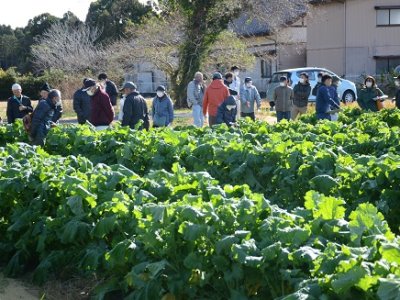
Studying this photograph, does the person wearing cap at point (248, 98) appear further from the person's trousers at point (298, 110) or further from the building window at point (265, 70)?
the building window at point (265, 70)

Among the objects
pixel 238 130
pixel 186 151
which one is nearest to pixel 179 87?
pixel 238 130

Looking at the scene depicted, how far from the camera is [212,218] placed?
13.5 feet

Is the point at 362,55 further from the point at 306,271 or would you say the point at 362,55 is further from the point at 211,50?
the point at 306,271

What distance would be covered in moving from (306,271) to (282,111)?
11954mm

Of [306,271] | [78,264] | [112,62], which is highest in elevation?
[112,62]

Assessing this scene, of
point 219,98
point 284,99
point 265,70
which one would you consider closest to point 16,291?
point 219,98

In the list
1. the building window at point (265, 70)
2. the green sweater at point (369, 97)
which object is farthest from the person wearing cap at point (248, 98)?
the building window at point (265, 70)

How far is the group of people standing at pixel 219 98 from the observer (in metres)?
12.2

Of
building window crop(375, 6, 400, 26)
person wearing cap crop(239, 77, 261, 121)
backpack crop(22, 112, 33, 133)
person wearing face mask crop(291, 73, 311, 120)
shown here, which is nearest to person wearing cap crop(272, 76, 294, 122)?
person wearing face mask crop(291, 73, 311, 120)

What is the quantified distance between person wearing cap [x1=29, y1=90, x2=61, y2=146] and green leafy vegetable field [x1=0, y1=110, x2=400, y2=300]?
7.25ft

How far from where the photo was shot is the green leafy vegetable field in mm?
3619

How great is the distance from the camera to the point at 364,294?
10.3ft

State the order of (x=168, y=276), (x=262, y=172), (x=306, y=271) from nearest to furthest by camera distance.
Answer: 1. (x=306, y=271)
2. (x=168, y=276)
3. (x=262, y=172)

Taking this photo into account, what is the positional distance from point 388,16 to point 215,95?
79.8 feet
